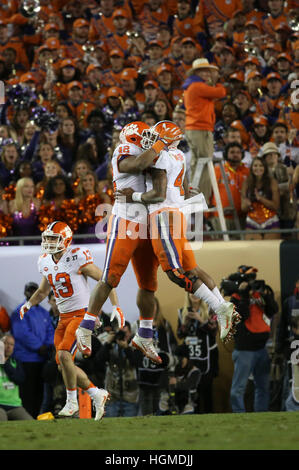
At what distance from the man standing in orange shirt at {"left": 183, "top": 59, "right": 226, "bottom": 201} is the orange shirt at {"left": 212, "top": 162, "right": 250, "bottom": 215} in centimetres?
24

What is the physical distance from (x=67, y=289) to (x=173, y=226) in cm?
167

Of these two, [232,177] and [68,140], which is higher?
[68,140]

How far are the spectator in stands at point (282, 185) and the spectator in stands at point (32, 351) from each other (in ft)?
9.62

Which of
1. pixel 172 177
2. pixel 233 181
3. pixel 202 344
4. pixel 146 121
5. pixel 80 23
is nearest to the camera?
pixel 172 177

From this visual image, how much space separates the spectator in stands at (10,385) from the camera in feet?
30.8

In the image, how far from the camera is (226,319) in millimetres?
7316

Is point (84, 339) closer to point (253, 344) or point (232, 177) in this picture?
point (253, 344)

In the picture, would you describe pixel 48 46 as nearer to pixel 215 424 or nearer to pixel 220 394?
pixel 220 394

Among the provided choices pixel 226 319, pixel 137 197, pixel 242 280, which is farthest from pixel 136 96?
pixel 226 319

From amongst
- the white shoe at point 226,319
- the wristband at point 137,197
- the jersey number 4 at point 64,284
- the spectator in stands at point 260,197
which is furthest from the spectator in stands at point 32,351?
the white shoe at point 226,319

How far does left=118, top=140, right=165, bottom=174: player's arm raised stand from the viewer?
7.25m

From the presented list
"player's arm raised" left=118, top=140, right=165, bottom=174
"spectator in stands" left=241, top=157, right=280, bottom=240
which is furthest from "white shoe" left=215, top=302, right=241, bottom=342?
"spectator in stands" left=241, top=157, right=280, bottom=240

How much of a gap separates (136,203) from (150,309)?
1.02 m

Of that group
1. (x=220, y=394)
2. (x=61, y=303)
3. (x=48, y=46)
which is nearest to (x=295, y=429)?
(x=61, y=303)
